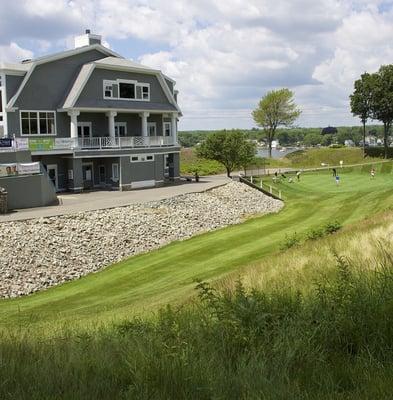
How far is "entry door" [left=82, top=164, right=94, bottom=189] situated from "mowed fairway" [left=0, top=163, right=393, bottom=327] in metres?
14.6

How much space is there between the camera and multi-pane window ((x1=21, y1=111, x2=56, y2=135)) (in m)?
38.4

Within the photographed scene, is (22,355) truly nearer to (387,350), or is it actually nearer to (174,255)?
(387,350)

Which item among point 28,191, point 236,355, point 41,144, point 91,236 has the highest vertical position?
point 41,144

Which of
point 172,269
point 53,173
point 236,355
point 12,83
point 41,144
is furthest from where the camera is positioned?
point 53,173

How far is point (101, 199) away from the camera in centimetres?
3475

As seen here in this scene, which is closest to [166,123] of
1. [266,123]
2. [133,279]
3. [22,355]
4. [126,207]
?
[126,207]

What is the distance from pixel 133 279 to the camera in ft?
67.9

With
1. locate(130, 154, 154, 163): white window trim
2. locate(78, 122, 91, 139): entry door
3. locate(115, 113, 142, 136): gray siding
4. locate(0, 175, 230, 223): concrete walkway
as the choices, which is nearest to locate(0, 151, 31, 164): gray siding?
locate(0, 175, 230, 223): concrete walkway

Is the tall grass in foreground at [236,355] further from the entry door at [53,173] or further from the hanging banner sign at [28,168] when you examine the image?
the entry door at [53,173]

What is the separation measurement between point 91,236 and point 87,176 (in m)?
16.7

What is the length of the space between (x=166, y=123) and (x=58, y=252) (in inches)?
1106

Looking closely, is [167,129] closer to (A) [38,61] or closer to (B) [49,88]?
(B) [49,88]

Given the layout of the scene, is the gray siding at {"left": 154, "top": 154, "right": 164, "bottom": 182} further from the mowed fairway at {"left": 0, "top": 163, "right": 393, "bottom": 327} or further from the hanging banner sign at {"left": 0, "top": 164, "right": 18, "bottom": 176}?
the hanging banner sign at {"left": 0, "top": 164, "right": 18, "bottom": 176}

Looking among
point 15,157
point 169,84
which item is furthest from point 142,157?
point 15,157
